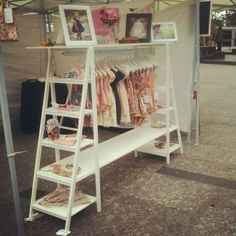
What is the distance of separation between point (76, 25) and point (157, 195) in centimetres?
182

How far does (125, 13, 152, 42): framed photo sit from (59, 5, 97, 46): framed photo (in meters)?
1.00

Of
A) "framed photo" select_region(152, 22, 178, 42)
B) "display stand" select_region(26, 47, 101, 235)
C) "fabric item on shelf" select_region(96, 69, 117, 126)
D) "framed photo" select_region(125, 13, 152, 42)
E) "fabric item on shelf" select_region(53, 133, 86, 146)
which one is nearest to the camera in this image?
"display stand" select_region(26, 47, 101, 235)

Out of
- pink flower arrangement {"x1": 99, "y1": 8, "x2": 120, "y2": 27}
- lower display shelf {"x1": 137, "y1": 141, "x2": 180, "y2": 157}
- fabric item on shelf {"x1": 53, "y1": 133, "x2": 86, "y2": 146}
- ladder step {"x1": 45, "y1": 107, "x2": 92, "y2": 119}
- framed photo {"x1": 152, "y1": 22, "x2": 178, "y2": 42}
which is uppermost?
pink flower arrangement {"x1": 99, "y1": 8, "x2": 120, "y2": 27}

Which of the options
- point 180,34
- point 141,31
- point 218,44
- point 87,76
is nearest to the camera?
point 87,76

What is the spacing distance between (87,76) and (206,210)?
162cm

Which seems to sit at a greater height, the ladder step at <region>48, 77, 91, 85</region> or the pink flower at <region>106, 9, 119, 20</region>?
the pink flower at <region>106, 9, 119, 20</region>

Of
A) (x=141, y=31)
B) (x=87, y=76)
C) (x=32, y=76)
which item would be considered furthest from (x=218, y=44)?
(x=87, y=76)

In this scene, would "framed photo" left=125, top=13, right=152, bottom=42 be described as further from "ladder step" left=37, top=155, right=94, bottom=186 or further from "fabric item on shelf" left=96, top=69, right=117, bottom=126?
"ladder step" left=37, top=155, right=94, bottom=186

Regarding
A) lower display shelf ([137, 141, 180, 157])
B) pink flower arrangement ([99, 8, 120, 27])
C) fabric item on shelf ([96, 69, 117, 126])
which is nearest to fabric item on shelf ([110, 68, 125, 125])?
fabric item on shelf ([96, 69, 117, 126])

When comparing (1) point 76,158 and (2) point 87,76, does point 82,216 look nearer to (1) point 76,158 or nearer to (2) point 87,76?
(1) point 76,158

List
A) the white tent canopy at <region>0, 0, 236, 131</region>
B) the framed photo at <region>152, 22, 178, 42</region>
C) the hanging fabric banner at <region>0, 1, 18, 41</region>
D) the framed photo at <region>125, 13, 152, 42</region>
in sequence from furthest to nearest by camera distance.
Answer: the white tent canopy at <region>0, 0, 236, 131</region> < the framed photo at <region>152, 22, 178, 42</region> < the framed photo at <region>125, 13, 152, 42</region> < the hanging fabric banner at <region>0, 1, 18, 41</region>

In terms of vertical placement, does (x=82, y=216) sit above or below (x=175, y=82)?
below

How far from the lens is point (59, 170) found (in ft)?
9.98

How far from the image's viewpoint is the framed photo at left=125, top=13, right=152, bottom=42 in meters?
3.89
